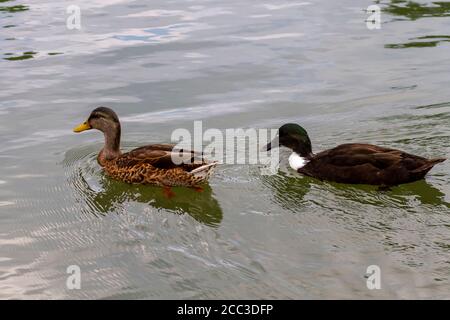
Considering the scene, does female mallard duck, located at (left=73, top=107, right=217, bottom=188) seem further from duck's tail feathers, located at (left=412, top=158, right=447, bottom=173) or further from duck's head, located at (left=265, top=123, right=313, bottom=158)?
duck's tail feathers, located at (left=412, top=158, right=447, bottom=173)

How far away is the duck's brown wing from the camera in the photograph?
8.90 metres

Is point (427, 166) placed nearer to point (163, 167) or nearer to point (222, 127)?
point (163, 167)

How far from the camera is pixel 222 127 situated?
11.1 metres

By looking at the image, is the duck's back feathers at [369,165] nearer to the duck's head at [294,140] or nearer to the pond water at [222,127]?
the pond water at [222,127]

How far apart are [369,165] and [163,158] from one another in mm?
2525

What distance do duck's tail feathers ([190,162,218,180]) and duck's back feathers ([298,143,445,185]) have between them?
1.39 m

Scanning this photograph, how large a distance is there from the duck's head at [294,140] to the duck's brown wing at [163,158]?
1365mm

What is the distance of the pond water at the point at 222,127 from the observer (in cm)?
691

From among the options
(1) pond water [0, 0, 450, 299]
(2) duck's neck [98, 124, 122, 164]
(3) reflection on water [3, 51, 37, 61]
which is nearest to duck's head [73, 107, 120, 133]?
(2) duck's neck [98, 124, 122, 164]

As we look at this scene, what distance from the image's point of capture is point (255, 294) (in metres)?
6.45

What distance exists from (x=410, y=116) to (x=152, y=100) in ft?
14.0

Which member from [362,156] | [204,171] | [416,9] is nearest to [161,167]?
[204,171]

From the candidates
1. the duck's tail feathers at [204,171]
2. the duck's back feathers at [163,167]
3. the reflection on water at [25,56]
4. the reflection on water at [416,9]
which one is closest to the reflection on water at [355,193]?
the duck's tail feathers at [204,171]

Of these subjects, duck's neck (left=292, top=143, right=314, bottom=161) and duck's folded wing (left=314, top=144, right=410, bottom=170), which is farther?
duck's neck (left=292, top=143, right=314, bottom=161)
